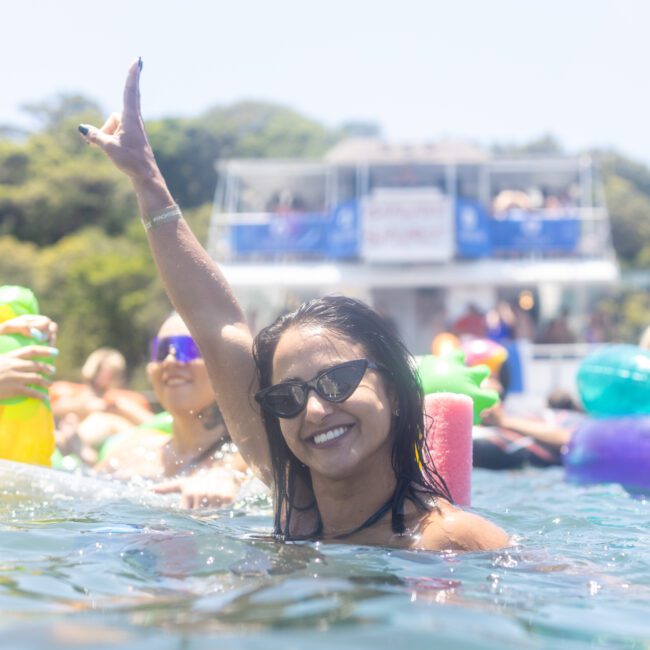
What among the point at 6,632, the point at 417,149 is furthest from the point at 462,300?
the point at 6,632

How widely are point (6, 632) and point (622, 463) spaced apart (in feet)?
17.2

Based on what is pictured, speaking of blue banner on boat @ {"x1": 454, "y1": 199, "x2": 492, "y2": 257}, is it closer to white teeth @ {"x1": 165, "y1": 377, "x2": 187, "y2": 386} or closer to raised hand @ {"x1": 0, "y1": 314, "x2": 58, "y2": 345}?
white teeth @ {"x1": 165, "y1": 377, "x2": 187, "y2": 386}

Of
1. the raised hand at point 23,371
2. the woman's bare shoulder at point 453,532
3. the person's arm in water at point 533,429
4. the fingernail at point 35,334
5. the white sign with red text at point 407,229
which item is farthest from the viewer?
the white sign with red text at point 407,229

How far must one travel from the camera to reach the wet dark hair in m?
3.02

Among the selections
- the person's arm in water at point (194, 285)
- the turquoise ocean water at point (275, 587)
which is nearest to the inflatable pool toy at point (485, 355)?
the turquoise ocean water at point (275, 587)

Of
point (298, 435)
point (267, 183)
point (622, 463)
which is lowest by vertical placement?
point (622, 463)

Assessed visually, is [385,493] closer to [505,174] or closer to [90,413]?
[90,413]

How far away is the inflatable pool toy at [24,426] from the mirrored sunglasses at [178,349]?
2.51ft

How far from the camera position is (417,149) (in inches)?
860

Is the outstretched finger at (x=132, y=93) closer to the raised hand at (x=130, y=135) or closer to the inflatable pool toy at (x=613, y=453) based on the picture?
the raised hand at (x=130, y=135)

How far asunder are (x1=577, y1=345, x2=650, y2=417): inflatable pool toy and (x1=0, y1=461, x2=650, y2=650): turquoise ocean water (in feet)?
9.38

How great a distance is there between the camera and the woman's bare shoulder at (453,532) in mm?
2992

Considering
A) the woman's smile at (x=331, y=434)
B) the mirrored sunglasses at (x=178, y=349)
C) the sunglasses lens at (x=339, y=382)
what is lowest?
the woman's smile at (x=331, y=434)

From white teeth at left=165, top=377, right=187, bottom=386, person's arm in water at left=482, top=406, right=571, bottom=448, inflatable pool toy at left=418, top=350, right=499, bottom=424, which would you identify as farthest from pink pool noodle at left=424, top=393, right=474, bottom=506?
person's arm in water at left=482, top=406, right=571, bottom=448
